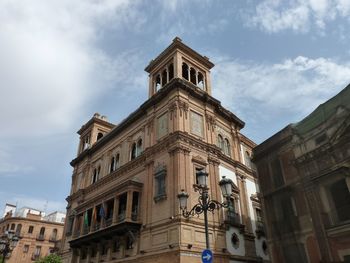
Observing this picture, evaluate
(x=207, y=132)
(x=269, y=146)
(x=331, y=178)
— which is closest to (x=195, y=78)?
(x=207, y=132)

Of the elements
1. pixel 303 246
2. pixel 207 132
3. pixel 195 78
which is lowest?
pixel 303 246

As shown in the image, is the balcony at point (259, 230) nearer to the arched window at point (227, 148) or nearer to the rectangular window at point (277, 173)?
the arched window at point (227, 148)

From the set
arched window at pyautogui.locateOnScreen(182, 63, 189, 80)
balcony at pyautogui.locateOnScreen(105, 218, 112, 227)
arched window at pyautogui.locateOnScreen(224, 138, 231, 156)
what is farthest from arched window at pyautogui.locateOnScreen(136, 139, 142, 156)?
arched window at pyautogui.locateOnScreen(224, 138, 231, 156)

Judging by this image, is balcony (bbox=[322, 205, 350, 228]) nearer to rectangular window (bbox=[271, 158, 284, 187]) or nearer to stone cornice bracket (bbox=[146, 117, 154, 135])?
rectangular window (bbox=[271, 158, 284, 187])

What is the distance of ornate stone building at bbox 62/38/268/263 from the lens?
18.9 m

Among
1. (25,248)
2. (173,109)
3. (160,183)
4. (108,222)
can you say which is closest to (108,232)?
(108,222)

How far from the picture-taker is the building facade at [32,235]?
48094 mm

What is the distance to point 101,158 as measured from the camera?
97.7 ft

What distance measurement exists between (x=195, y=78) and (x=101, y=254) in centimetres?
1596

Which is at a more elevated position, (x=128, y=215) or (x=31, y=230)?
(x=31, y=230)

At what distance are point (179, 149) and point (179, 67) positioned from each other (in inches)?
291

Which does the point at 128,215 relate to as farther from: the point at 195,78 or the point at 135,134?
the point at 195,78

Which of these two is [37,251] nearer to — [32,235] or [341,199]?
[32,235]

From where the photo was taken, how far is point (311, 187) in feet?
53.3
